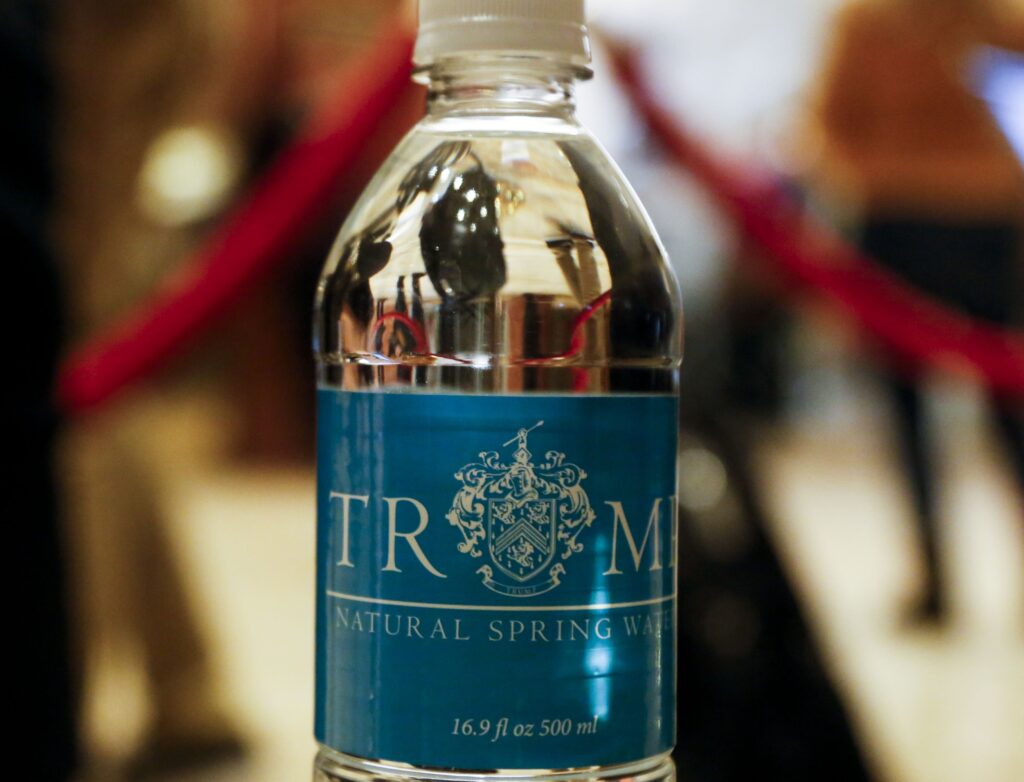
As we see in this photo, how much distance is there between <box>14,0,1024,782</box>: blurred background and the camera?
177 centimetres

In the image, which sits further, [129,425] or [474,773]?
[129,425]

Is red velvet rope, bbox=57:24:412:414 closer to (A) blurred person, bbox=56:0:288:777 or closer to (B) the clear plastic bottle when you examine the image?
(A) blurred person, bbox=56:0:288:777

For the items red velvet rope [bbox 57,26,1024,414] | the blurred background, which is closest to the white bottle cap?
the blurred background

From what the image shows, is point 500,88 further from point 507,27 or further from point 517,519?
point 517,519

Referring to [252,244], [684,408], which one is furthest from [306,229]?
[684,408]

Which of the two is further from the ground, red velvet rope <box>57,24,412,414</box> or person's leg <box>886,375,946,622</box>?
red velvet rope <box>57,24,412,414</box>

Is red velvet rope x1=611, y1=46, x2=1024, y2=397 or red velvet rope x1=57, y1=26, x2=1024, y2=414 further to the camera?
red velvet rope x1=611, y1=46, x2=1024, y2=397

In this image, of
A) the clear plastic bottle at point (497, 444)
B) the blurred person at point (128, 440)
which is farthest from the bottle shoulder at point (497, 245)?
the blurred person at point (128, 440)

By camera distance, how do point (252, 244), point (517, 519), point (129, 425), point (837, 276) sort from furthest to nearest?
point (129, 425)
point (837, 276)
point (252, 244)
point (517, 519)

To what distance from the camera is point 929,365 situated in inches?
86.0

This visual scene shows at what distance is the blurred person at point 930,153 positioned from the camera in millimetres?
3494

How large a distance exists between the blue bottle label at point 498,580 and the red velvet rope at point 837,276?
1.43 meters

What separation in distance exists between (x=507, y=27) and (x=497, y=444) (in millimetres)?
230

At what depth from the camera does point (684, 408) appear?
107 inches
